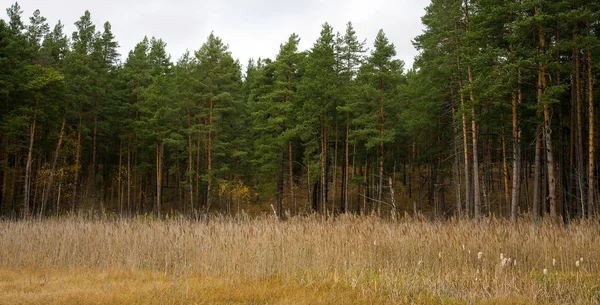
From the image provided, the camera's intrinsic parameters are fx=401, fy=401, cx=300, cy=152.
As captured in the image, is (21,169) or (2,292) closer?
(2,292)

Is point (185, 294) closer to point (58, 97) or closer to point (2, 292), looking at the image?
point (2, 292)

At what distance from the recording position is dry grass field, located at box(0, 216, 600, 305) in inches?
234

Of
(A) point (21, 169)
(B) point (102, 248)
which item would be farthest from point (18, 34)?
(B) point (102, 248)

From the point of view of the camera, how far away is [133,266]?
326 inches

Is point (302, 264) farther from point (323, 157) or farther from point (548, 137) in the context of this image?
point (323, 157)

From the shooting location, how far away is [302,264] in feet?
25.4

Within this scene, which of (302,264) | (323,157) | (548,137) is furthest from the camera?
(323,157)

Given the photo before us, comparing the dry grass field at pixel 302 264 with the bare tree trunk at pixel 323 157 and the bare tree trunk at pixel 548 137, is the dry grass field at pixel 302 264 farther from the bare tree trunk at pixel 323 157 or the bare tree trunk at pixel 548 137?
the bare tree trunk at pixel 323 157

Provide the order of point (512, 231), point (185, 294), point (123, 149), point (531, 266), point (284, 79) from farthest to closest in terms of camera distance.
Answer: point (123, 149) → point (284, 79) → point (512, 231) → point (531, 266) → point (185, 294)

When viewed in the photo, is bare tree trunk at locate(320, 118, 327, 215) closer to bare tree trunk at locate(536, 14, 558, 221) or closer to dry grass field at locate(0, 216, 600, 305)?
bare tree trunk at locate(536, 14, 558, 221)

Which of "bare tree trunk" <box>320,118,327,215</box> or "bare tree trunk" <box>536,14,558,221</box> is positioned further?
"bare tree trunk" <box>320,118,327,215</box>

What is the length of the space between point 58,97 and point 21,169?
7341mm

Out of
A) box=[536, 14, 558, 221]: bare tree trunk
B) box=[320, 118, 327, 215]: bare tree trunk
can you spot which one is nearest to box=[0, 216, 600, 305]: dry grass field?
box=[536, 14, 558, 221]: bare tree trunk

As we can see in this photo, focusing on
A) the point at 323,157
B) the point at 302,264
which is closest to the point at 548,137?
the point at 302,264
